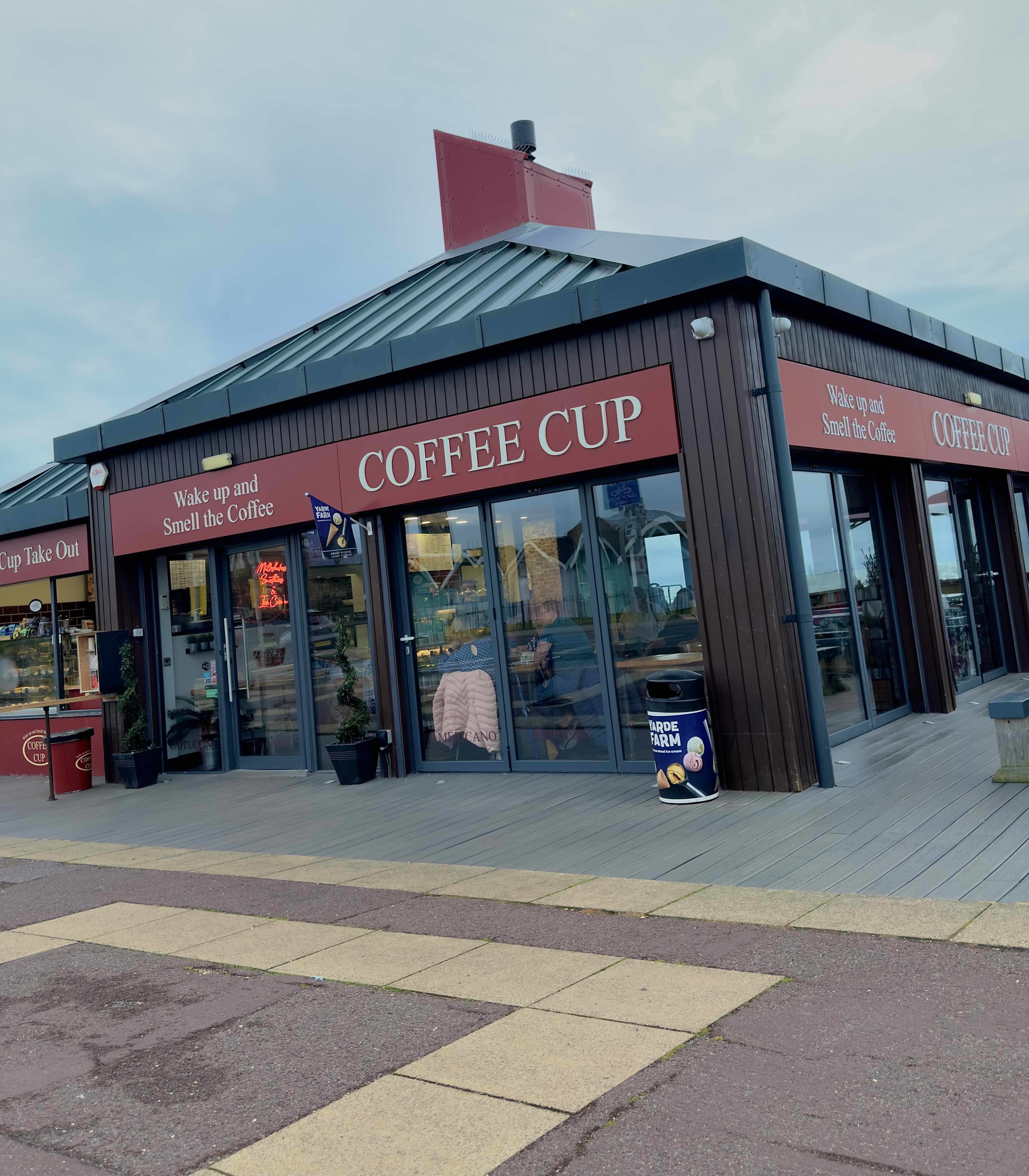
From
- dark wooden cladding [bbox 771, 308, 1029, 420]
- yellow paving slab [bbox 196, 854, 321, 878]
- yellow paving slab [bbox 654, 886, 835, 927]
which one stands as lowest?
yellow paving slab [bbox 654, 886, 835, 927]

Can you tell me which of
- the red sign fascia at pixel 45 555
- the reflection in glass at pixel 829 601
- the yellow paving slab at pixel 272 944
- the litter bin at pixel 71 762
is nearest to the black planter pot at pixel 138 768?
the litter bin at pixel 71 762

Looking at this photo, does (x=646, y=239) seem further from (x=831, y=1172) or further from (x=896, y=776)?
(x=831, y=1172)

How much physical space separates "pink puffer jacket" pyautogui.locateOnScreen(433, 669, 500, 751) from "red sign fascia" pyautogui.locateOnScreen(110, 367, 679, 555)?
1.66 m

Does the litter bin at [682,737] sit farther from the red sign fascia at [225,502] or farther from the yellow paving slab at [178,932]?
the red sign fascia at [225,502]

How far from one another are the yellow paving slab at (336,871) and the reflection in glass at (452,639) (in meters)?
2.70

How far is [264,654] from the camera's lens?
10.5m

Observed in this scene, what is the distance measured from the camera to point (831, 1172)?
2.33 meters

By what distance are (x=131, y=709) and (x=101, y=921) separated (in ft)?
18.8

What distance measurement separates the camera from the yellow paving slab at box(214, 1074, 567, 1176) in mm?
2547

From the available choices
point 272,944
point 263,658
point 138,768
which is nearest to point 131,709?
point 138,768

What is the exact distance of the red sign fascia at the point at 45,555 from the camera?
38.6 ft

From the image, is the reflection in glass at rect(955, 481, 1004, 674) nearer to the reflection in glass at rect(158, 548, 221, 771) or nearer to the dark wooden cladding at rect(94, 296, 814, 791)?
the dark wooden cladding at rect(94, 296, 814, 791)

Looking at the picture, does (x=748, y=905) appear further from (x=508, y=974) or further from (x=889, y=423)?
(x=889, y=423)

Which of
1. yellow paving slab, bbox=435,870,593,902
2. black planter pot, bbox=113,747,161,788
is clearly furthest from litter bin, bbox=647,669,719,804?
black planter pot, bbox=113,747,161,788
